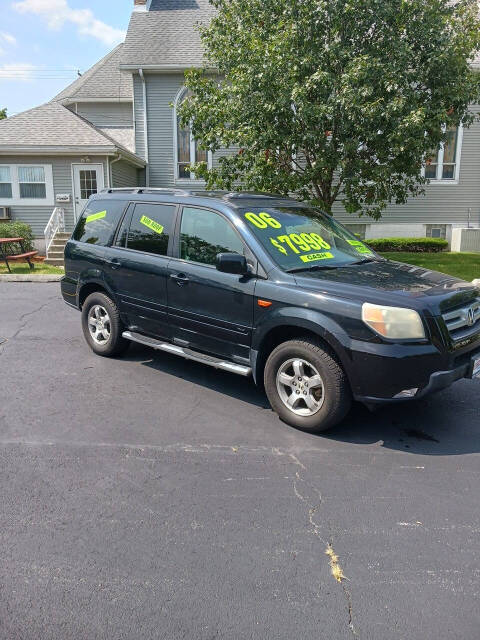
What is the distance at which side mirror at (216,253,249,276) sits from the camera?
4.41 m

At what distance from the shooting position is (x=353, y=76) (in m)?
9.82

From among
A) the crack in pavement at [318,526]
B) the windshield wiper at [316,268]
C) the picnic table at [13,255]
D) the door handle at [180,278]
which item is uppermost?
the windshield wiper at [316,268]

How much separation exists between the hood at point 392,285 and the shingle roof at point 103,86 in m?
20.1

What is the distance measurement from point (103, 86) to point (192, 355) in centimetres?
2132

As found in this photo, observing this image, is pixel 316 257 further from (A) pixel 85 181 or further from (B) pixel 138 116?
(B) pixel 138 116

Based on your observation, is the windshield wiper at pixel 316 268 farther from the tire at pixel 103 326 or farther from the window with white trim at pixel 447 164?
the window with white trim at pixel 447 164

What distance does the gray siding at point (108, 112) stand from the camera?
72.9 feet

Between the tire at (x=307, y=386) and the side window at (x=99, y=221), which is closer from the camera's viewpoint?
the tire at (x=307, y=386)

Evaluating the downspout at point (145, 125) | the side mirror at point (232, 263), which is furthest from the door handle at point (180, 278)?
the downspout at point (145, 125)

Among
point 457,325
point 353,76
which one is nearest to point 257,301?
point 457,325

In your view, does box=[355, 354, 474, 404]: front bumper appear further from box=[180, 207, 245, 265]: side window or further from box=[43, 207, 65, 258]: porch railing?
box=[43, 207, 65, 258]: porch railing

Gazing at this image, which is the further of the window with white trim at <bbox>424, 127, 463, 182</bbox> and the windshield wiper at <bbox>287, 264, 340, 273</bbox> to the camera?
the window with white trim at <bbox>424, 127, 463, 182</bbox>

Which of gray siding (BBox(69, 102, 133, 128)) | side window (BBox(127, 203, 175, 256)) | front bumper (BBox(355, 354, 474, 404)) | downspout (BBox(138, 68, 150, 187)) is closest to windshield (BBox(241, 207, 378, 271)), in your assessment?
side window (BBox(127, 203, 175, 256))

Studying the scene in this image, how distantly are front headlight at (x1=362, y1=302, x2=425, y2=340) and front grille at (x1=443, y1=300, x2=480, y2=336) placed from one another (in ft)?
1.01
